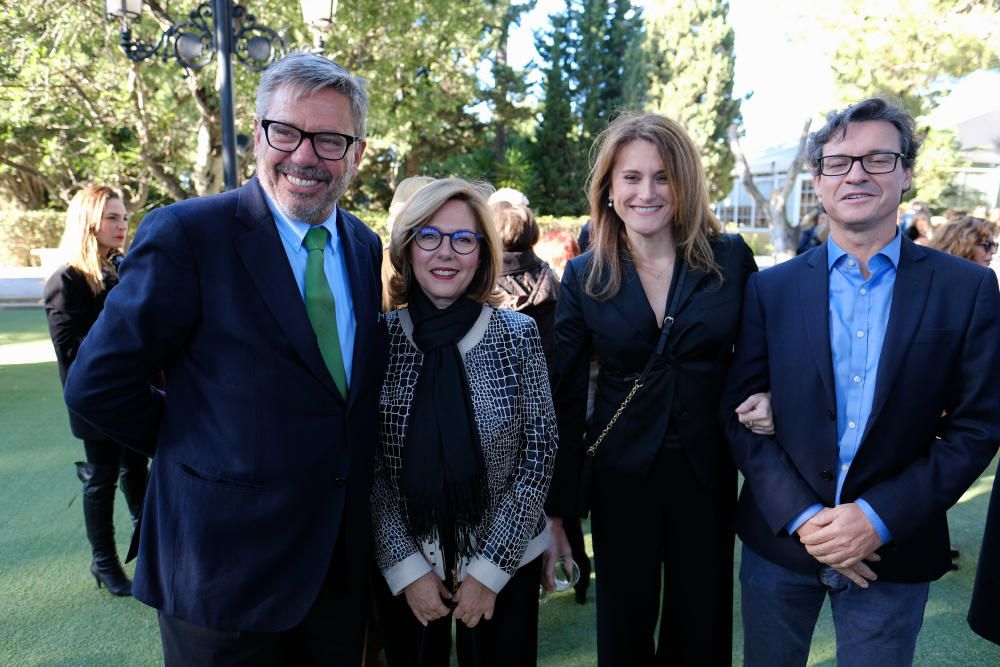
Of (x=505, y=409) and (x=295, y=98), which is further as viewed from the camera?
(x=505, y=409)

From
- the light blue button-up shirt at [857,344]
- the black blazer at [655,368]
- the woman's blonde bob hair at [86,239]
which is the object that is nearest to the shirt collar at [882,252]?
the light blue button-up shirt at [857,344]

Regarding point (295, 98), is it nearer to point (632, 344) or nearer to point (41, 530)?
point (632, 344)

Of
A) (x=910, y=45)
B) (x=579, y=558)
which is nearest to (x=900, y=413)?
(x=579, y=558)

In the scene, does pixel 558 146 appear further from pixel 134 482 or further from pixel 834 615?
pixel 834 615

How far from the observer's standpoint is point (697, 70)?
23969 mm

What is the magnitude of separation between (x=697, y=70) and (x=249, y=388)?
25.5m

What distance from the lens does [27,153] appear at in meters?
20.6

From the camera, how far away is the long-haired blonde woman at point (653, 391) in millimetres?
2266

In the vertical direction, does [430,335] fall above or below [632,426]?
above

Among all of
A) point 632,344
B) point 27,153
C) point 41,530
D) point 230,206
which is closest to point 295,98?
point 230,206

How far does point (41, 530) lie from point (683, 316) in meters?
4.20

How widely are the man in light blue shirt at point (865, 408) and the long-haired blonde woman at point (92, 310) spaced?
3.11m

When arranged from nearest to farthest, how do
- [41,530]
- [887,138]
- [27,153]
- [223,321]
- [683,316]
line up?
[223,321], [887,138], [683,316], [41,530], [27,153]

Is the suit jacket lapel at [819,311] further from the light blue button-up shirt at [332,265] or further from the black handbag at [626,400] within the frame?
the light blue button-up shirt at [332,265]
